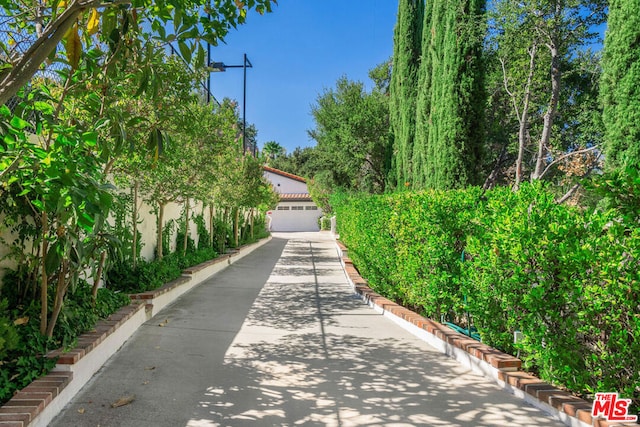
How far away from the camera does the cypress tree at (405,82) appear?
58.5 feet

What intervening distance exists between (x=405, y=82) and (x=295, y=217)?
30184 millimetres

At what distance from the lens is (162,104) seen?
5977 millimetres

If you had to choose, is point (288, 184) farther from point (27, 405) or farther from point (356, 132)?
point (27, 405)

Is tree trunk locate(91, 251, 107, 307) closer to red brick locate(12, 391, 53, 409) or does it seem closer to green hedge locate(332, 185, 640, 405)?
red brick locate(12, 391, 53, 409)

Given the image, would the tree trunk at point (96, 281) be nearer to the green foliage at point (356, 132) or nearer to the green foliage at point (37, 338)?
the green foliage at point (37, 338)

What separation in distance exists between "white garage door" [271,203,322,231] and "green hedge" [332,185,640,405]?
136ft

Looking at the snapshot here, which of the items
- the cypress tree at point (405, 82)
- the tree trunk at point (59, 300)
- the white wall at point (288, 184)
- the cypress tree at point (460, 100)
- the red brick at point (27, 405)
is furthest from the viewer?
the white wall at point (288, 184)

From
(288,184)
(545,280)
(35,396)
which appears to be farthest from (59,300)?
Result: (288,184)

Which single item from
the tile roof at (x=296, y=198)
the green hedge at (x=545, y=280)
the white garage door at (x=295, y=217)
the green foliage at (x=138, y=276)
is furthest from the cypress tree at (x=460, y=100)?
the white garage door at (x=295, y=217)

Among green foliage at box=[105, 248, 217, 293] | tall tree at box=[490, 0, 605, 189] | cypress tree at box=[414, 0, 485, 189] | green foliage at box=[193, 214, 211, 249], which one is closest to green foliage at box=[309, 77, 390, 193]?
tall tree at box=[490, 0, 605, 189]

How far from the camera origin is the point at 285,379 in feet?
14.7

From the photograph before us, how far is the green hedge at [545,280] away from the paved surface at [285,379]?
0.57 meters

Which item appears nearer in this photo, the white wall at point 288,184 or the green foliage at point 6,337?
the green foliage at point 6,337

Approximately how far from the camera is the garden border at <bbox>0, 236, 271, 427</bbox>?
3109 millimetres
